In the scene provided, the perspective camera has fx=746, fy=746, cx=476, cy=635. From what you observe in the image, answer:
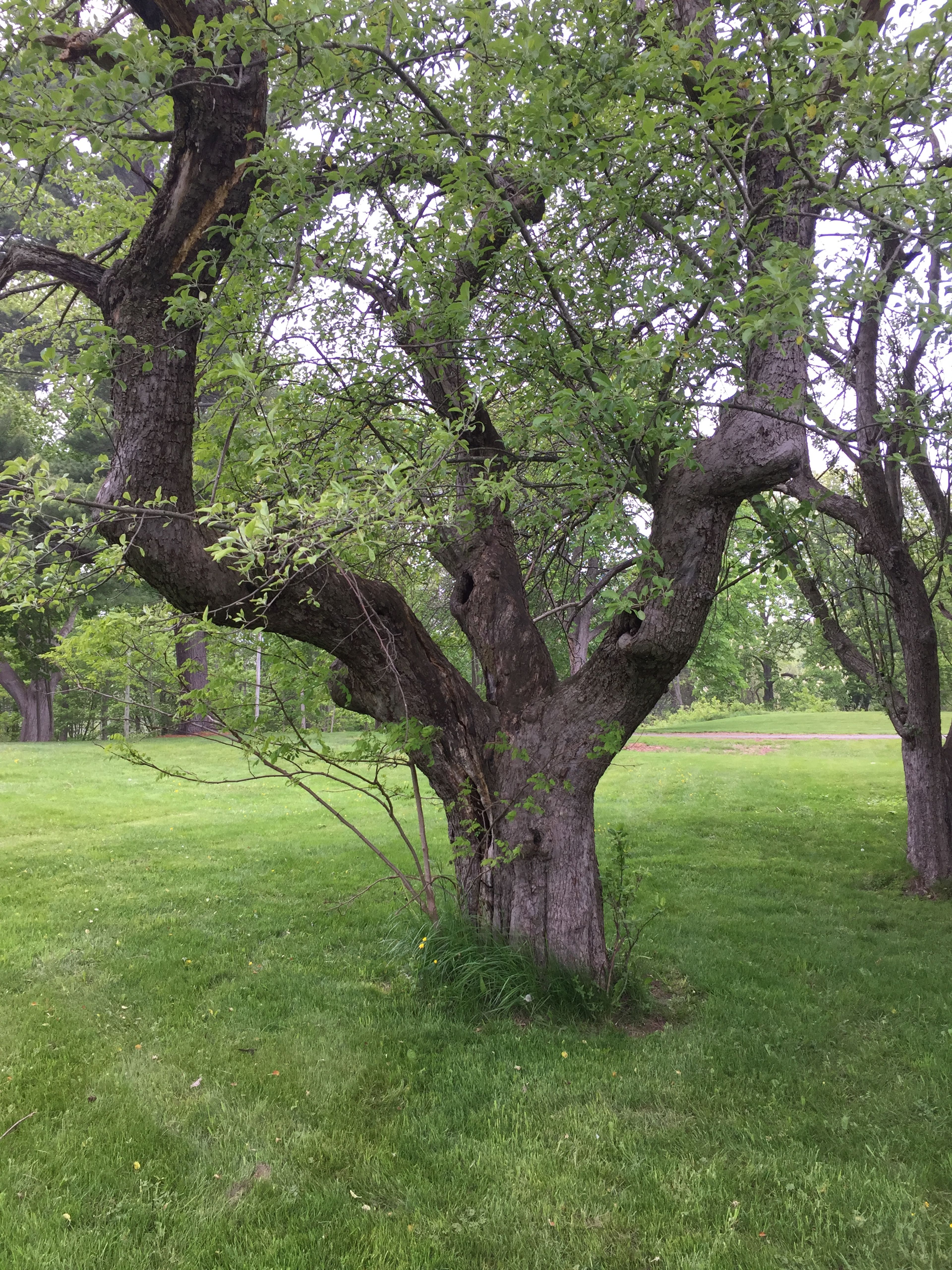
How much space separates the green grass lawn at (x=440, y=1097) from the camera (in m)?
2.69

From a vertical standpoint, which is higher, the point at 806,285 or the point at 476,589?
the point at 806,285

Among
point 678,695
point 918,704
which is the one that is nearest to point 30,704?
point 918,704

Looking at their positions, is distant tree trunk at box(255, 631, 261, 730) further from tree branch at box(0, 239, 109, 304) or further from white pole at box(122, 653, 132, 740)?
white pole at box(122, 653, 132, 740)

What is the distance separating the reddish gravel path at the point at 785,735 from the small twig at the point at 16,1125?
→ 72.8ft

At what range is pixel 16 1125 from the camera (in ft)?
10.7

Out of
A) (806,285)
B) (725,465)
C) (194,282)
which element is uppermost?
(194,282)

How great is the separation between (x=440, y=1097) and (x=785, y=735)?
23370mm

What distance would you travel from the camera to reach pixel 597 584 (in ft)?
15.9

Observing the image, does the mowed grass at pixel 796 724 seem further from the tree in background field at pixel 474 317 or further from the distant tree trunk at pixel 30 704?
the tree in background field at pixel 474 317

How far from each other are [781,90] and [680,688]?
43.3 metres

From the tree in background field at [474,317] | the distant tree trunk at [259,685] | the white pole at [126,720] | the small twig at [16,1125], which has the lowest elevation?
the small twig at [16,1125]

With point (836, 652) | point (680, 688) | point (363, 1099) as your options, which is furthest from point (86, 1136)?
point (680, 688)

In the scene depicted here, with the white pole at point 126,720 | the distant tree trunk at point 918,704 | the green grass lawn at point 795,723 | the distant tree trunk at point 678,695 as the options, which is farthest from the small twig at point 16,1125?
the distant tree trunk at point 678,695

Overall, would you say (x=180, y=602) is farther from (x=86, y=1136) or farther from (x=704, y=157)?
(x=704, y=157)
